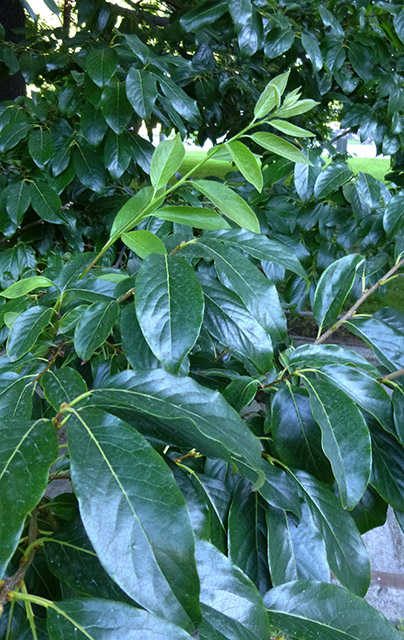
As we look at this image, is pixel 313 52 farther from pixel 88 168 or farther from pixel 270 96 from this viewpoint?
pixel 270 96

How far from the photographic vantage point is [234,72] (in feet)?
5.59

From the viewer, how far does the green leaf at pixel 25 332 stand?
54cm

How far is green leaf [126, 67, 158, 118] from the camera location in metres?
1.15

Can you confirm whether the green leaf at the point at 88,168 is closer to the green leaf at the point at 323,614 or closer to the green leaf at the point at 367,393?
the green leaf at the point at 367,393

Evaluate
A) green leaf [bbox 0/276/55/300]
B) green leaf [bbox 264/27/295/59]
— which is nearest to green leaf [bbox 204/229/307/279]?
green leaf [bbox 0/276/55/300]

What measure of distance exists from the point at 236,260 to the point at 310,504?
0.28 meters

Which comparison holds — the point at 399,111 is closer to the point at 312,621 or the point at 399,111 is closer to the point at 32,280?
the point at 32,280

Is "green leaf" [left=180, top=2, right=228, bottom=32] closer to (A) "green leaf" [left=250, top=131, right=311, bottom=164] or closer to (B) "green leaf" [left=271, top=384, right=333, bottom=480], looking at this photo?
(A) "green leaf" [left=250, top=131, right=311, bottom=164]

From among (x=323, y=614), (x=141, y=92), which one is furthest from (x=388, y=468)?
(x=141, y=92)

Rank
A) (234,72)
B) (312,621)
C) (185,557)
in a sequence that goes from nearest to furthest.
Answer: (185,557), (312,621), (234,72)

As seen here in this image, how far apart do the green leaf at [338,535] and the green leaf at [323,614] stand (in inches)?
2.6

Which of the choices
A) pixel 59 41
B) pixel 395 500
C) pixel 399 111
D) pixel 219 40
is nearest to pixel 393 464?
pixel 395 500

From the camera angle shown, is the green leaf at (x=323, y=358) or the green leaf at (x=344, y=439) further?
the green leaf at (x=323, y=358)

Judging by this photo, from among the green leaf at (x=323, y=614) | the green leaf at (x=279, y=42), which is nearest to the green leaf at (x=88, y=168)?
the green leaf at (x=279, y=42)
